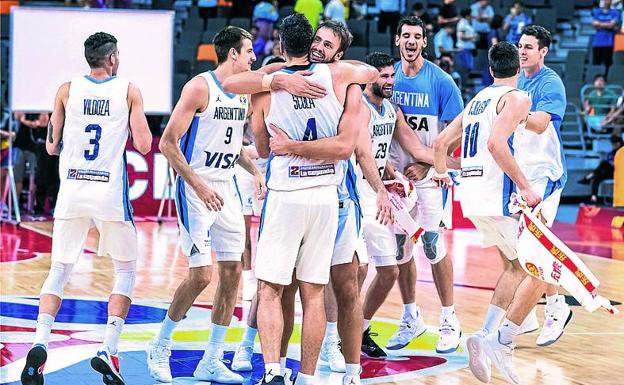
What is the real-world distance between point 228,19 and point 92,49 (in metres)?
15.0

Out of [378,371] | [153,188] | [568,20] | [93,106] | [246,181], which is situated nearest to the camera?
[93,106]

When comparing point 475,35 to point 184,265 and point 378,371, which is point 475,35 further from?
point 378,371

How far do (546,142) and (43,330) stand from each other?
3.62 meters

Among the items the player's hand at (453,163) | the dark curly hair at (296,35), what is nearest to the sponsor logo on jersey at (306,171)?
the dark curly hair at (296,35)

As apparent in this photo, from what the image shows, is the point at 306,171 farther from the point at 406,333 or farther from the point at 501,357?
the point at 406,333

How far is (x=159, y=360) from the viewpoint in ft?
22.0

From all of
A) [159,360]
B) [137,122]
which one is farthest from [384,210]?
[159,360]

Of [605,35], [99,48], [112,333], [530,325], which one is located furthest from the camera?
[605,35]

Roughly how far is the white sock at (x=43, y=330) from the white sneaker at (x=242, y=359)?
122cm

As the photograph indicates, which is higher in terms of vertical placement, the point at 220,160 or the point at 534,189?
the point at 220,160

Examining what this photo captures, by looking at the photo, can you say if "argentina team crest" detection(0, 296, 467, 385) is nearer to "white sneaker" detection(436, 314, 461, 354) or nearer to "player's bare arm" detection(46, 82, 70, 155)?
"white sneaker" detection(436, 314, 461, 354)

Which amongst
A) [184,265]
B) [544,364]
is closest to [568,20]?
[184,265]

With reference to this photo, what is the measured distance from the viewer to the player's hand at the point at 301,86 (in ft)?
19.1

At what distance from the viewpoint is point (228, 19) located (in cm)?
2131
